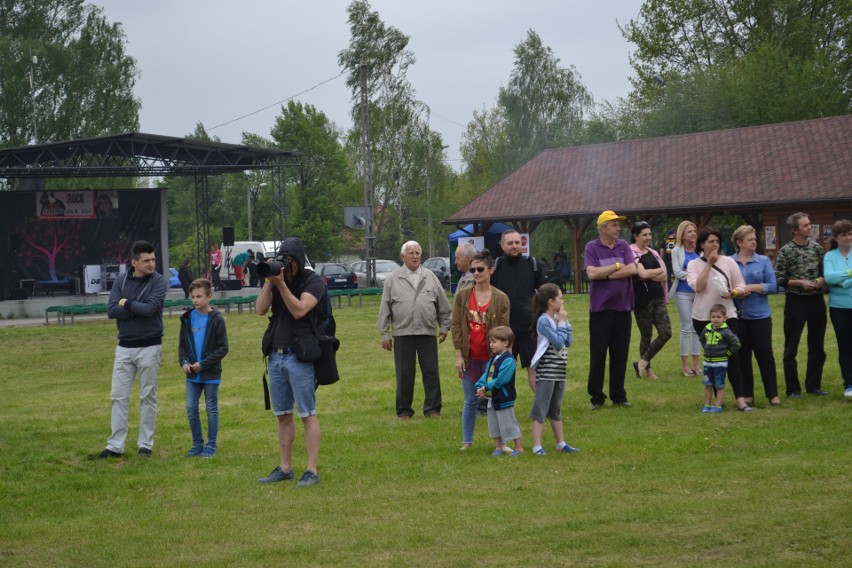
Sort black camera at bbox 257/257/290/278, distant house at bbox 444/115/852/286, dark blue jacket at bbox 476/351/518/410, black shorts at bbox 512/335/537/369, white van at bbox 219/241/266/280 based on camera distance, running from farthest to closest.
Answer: white van at bbox 219/241/266/280 < distant house at bbox 444/115/852/286 < black shorts at bbox 512/335/537/369 < dark blue jacket at bbox 476/351/518/410 < black camera at bbox 257/257/290/278

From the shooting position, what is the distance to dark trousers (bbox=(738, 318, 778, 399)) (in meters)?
11.3

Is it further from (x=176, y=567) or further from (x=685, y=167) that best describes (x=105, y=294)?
(x=176, y=567)

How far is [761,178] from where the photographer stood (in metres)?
37.1

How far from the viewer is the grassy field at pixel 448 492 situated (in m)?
6.28

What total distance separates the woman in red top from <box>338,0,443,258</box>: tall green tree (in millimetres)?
53079

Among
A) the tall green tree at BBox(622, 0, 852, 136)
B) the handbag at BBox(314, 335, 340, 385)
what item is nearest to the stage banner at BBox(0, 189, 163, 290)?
the tall green tree at BBox(622, 0, 852, 136)

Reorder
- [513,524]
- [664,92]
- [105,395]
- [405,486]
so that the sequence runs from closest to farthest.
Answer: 1. [513,524]
2. [405,486]
3. [105,395]
4. [664,92]

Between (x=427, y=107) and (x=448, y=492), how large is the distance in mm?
62337

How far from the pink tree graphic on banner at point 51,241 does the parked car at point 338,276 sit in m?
9.08

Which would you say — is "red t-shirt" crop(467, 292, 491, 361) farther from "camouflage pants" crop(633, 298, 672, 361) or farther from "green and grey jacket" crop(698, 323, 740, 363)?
"camouflage pants" crop(633, 298, 672, 361)

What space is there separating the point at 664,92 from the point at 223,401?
4249 cm

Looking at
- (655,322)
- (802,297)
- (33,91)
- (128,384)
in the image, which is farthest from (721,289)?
(33,91)

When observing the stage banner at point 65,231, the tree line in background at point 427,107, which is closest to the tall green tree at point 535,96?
the tree line in background at point 427,107

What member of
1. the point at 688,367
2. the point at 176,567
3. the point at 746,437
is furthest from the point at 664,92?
the point at 176,567
